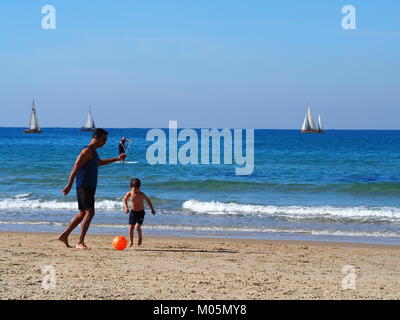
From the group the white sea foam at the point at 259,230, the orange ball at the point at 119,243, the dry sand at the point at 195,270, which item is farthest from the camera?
the white sea foam at the point at 259,230

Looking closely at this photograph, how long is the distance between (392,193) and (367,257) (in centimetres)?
1312

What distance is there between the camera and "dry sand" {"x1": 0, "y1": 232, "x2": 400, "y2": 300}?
20.1ft

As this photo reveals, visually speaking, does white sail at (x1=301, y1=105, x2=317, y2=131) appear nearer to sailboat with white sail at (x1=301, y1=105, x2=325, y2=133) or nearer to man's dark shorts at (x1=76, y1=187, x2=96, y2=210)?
sailboat with white sail at (x1=301, y1=105, x2=325, y2=133)

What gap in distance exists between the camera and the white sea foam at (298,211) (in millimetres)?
15234

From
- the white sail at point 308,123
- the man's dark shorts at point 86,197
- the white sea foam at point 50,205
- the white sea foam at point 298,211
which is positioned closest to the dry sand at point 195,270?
the man's dark shorts at point 86,197

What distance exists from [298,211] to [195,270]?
903cm

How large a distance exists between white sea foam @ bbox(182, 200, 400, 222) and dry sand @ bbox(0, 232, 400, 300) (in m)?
4.55

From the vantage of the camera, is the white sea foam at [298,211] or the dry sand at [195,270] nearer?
the dry sand at [195,270]

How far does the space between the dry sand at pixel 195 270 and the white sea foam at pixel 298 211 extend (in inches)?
179

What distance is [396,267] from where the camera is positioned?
8.34m

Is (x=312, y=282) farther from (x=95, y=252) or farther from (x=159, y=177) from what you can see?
(x=159, y=177)

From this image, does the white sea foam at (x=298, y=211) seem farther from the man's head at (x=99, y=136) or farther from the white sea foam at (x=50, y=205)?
the man's head at (x=99, y=136)

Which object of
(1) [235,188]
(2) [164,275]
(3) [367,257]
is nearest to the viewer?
(2) [164,275]
